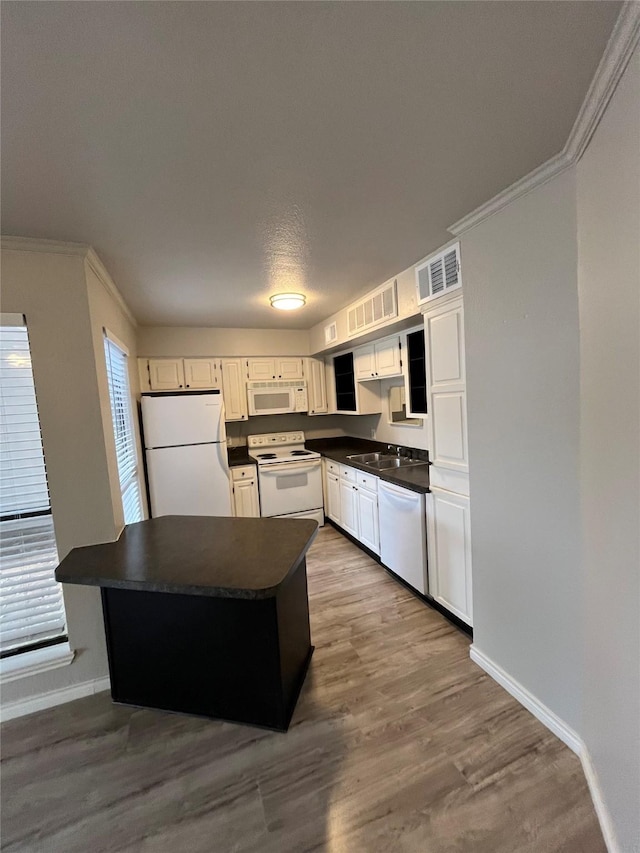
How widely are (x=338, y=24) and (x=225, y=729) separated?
2.64 metres

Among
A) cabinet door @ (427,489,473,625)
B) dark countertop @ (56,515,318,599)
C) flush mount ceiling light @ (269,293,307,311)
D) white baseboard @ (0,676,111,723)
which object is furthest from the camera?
flush mount ceiling light @ (269,293,307,311)

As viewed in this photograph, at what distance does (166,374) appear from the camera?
4.02 metres

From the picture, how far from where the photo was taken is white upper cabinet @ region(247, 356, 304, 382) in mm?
4414

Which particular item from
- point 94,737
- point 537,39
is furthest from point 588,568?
point 94,737

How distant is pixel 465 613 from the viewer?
2293 millimetres

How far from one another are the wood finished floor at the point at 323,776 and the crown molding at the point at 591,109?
242 cm

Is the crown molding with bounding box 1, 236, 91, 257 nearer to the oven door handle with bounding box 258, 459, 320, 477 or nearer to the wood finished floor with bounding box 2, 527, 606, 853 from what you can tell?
the wood finished floor with bounding box 2, 527, 606, 853

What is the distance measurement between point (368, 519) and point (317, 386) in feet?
6.51

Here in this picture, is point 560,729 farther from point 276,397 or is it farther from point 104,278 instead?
point 276,397

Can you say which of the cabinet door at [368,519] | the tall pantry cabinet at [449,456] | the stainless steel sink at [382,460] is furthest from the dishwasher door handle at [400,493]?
the stainless steel sink at [382,460]

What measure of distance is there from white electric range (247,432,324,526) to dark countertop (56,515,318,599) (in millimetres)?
1907

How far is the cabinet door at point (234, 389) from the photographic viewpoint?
170 inches

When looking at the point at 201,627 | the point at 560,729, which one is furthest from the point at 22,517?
the point at 560,729

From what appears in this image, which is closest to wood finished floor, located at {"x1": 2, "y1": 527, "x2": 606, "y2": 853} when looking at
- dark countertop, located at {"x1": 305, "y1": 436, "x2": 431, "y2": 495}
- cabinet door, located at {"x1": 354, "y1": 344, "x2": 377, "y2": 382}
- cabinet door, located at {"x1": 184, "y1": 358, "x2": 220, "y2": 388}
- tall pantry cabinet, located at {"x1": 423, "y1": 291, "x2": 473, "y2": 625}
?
tall pantry cabinet, located at {"x1": 423, "y1": 291, "x2": 473, "y2": 625}
